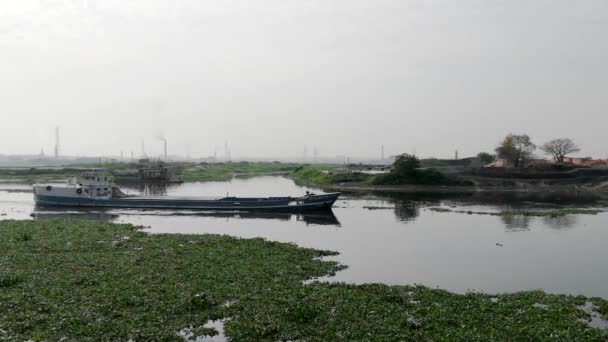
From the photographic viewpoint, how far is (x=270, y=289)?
68.5 feet

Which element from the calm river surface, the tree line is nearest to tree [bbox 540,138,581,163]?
the tree line

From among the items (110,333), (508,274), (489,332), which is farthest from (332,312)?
(508,274)

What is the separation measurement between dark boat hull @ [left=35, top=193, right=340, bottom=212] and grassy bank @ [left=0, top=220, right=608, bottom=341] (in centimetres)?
2728

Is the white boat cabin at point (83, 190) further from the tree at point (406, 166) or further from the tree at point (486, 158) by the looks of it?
the tree at point (486, 158)

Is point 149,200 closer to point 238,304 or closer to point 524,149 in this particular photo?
point 238,304

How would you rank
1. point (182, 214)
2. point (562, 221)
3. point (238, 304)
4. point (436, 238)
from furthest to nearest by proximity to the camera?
1. point (182, 214)
2. point (562, 221)
3. point (436, 238)
4. point (238, 304)

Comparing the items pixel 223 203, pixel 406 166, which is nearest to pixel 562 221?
pixel 223 203

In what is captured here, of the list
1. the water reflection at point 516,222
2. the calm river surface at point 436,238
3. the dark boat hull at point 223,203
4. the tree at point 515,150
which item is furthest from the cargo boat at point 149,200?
the tree at point 515,150

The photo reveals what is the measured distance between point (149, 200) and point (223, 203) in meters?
9.24

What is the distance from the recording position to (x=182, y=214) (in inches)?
2111

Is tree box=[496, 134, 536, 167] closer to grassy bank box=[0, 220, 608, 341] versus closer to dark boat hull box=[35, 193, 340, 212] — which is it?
dark boat hull box=[35, 193, 340, 212]

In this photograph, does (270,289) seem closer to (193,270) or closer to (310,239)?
(193,270)

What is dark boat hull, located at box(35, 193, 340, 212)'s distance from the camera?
55000 mm

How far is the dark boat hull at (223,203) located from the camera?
5500 cm
